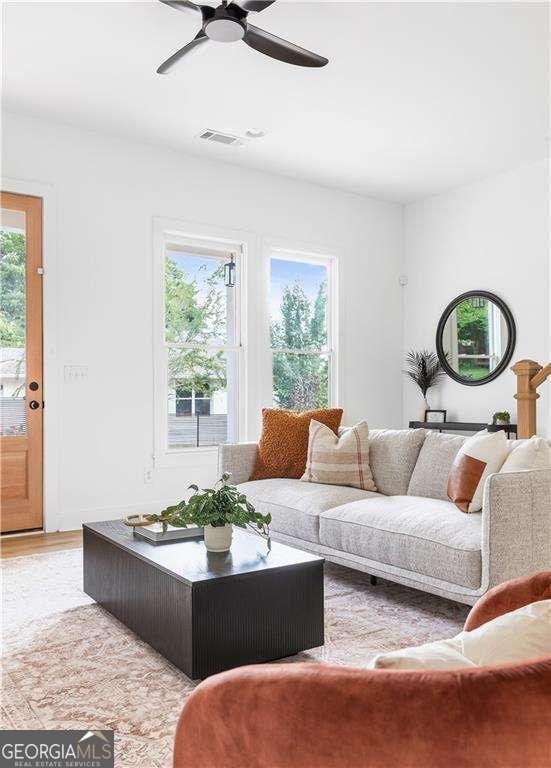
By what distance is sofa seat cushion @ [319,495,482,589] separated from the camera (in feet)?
8.47

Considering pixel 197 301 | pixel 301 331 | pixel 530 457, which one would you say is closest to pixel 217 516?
pixel 530 457

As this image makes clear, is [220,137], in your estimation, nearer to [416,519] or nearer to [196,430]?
[196,430]

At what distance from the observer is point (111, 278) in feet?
16.5

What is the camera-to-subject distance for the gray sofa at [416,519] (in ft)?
8.27

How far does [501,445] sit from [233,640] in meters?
1.52

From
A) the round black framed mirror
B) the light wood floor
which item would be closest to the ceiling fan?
the light wood floor

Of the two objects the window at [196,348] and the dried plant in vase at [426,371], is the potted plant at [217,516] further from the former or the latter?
the dried plant in vase at [426,371]

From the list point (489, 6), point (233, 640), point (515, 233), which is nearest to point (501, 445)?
point (233, 640)

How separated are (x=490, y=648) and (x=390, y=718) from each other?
212 millimetres

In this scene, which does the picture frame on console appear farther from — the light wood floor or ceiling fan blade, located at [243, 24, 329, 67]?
ceiling fan blade, located at [243, 24, 329, 67]

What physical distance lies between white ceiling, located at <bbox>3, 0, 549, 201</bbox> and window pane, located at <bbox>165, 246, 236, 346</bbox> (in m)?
0.91

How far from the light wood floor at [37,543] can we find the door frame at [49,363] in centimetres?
15

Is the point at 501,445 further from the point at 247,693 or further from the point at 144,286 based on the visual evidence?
the point at 144,286

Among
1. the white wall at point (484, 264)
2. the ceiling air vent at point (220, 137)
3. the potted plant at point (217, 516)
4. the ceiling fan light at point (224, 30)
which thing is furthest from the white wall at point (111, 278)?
the potted plant at point (217, 516)
